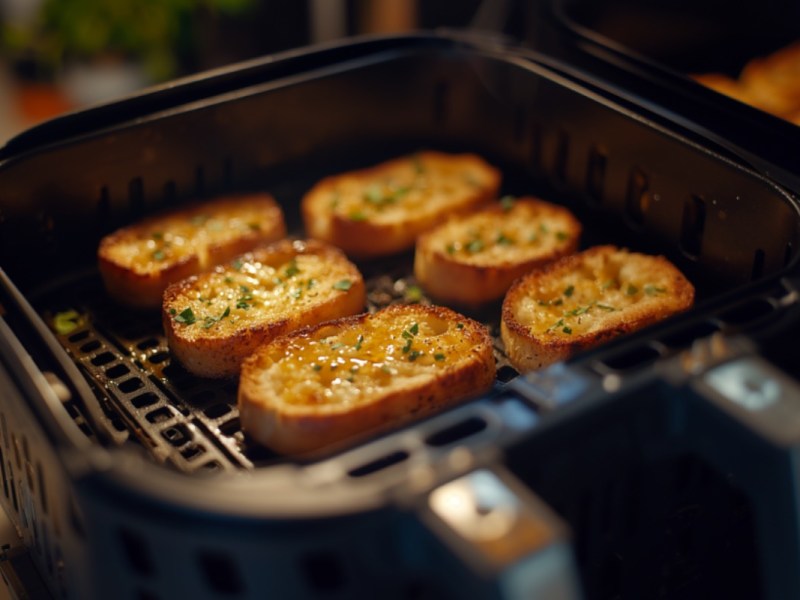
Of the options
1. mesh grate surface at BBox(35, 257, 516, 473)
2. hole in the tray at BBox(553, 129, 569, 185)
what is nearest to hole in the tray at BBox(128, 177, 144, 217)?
mesh grate surface at BBox(35, 257, 516, 473)

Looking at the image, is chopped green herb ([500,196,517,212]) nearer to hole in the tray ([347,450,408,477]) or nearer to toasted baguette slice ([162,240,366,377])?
toasted baguette slice ([162,240,366,377])

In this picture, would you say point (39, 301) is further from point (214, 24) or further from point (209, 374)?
point (214, 24)

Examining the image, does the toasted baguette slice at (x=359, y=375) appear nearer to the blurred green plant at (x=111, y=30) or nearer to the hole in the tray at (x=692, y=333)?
the hole in the tray at (x=692, y=333)

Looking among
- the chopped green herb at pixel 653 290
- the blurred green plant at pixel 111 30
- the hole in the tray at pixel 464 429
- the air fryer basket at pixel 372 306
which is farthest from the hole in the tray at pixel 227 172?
the blurred green plant at pixel 111 30

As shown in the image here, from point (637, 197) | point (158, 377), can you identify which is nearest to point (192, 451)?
point (158, 377)

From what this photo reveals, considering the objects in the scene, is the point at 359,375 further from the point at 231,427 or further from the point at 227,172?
the point at 227,172

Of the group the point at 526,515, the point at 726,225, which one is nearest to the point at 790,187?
the point at 726,225
